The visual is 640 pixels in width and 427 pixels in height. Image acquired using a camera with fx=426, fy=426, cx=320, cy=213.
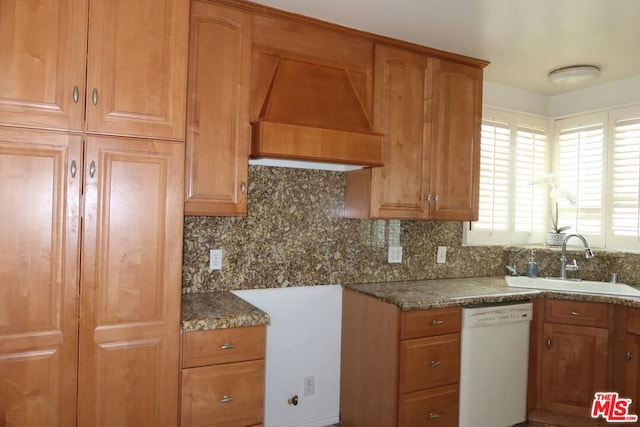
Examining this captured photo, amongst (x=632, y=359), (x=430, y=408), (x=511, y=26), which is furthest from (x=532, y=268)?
(x=511, y=26)

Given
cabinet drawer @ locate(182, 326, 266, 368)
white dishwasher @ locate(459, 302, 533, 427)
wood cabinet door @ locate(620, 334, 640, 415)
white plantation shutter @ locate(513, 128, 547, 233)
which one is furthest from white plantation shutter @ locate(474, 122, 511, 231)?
cabinet drawer @ locate(182, 326, 266, 368)

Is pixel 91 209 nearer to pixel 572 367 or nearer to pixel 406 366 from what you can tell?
pixel 406 366

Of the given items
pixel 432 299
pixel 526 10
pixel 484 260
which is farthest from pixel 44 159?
pixel 484 260

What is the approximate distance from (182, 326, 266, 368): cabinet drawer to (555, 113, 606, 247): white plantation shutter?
110 inches

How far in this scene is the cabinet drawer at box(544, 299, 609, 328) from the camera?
266cm

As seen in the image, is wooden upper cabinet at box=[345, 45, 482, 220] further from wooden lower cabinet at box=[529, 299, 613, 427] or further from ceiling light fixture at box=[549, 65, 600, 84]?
wooden lower cabinet at box=[529, 299, 613, 427]

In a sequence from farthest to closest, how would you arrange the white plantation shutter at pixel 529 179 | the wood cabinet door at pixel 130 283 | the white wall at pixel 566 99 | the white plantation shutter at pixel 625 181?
1. the white plantation shutter at pixel 529 179
2. the white wall at pixel 566 99
3. the white plantation shutter at pixel 625 181
4. the wood cabinet door at pixel 130 283

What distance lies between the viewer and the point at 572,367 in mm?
2738

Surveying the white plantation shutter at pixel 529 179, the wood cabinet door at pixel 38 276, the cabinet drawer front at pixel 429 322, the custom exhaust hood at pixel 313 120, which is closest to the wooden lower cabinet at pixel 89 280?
the wood cabinet door at pixel 38 276

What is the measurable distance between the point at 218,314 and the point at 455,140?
1.85 metres

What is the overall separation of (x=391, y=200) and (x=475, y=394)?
4.02ft

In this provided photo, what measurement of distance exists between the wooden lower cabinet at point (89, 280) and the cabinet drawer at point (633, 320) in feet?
8.44

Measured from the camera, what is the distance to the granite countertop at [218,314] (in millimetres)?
1801

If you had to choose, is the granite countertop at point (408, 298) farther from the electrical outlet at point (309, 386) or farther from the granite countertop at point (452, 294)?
the electrical outlet at point (309, 386)
